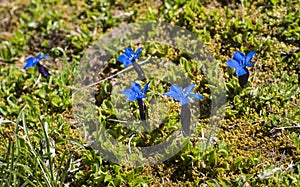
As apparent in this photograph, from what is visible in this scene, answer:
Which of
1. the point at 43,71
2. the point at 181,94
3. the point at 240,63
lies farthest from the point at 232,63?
the point at 43,71

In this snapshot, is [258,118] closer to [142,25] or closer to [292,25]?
[292,25]

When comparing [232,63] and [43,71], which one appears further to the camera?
[43,71]

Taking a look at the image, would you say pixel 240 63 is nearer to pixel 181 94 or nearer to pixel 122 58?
pixel 181 94

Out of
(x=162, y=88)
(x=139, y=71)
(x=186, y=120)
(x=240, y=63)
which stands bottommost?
(x=186, y=120)

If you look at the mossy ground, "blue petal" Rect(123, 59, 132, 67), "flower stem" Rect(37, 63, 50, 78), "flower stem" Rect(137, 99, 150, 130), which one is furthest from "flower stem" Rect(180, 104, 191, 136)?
"flower stem" Rect(37, 63, 50, 78)

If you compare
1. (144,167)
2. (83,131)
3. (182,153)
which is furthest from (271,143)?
(83,131)

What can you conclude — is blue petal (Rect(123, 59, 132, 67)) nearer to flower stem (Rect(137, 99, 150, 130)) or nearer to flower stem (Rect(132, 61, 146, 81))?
flower stem (Rect(132, 61, 146, 81))
